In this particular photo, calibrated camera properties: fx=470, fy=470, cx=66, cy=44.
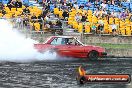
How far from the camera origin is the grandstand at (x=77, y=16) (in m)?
30.6

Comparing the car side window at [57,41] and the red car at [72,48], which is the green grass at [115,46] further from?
the car side window at [57,41]

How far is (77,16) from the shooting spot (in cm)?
3259

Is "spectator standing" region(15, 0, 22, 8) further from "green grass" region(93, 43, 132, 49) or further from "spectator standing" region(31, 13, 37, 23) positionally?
"green grass" region(93, 43, 132, 49)

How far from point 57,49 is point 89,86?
12.2 m

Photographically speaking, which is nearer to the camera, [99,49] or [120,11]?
[99,49]

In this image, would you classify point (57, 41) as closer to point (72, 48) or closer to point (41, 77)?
point (72, 48)

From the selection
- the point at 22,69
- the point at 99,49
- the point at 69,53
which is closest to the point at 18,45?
the point at 69,53

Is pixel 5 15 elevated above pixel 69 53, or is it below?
above

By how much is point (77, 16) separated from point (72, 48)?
5638 millimetres

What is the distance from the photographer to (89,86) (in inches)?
586

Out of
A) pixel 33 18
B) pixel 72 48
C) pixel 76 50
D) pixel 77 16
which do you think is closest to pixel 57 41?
pixel 72 48

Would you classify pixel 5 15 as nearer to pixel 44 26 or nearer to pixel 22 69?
pixel 44 26

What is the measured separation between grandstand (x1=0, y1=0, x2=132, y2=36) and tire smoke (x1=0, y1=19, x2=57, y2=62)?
2064 mm

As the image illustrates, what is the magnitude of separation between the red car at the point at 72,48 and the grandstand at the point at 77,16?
2.80m
